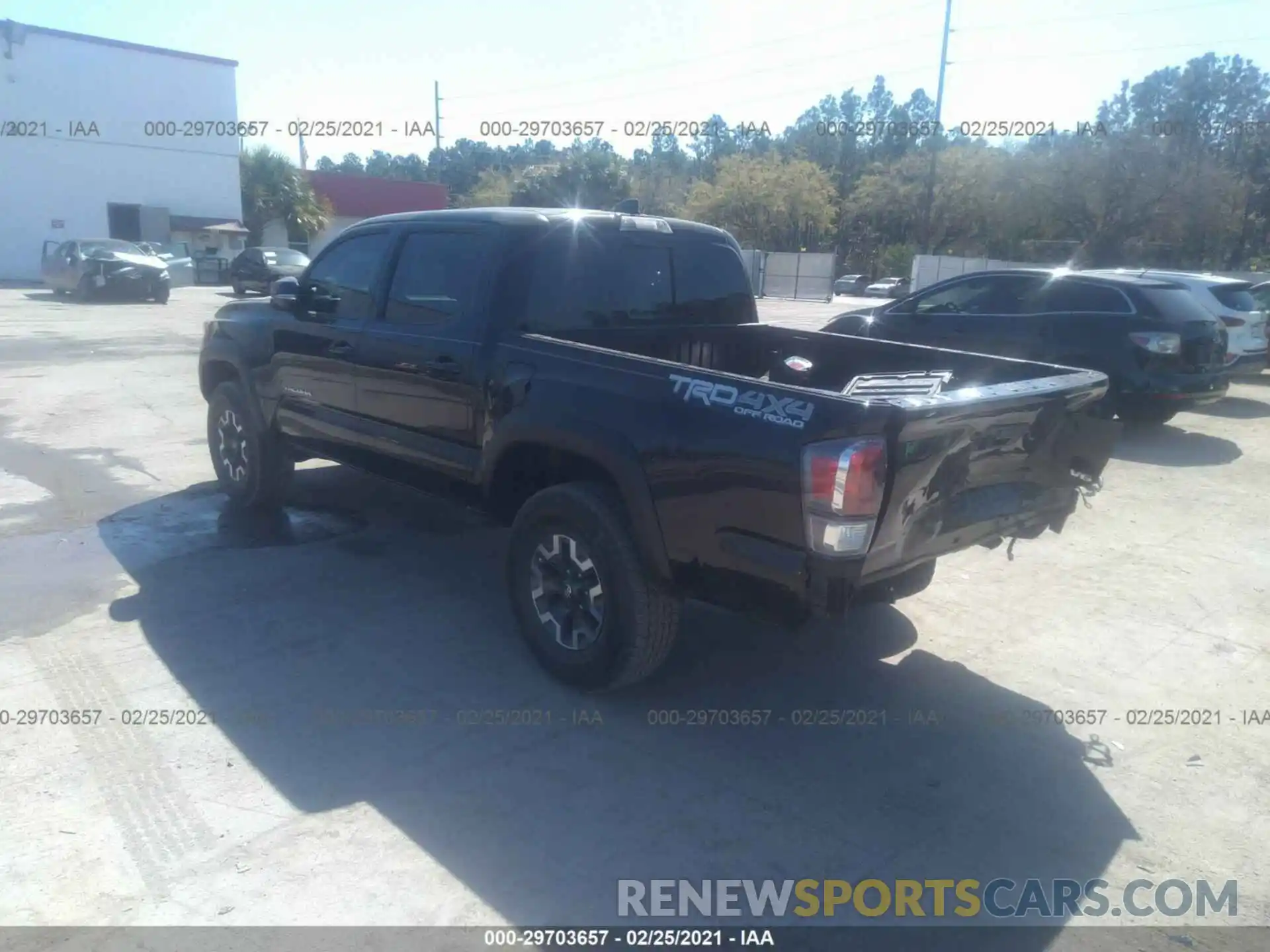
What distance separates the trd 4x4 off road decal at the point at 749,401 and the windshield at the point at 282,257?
26.1 meters

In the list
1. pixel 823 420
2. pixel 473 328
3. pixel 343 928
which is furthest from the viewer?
pixel 473 328

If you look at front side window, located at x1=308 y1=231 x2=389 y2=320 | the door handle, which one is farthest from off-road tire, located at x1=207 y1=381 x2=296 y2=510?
the door handle

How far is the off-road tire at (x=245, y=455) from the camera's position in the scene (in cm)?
655

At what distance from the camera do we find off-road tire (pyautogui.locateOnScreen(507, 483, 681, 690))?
4.06 m

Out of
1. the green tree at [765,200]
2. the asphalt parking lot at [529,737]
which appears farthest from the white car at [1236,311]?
the green tree at [765,200]

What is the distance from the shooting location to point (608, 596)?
4.13 metres

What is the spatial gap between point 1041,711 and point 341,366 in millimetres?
3981

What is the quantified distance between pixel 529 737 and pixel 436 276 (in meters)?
2.41

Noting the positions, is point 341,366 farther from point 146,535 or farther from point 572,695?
point 572,695

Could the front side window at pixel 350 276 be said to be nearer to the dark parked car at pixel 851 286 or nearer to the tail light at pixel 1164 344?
the tail light at pixel 1164 344

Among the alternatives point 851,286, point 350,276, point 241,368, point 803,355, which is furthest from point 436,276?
point 851,286

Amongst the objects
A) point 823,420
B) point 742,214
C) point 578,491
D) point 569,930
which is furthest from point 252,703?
point 742,214

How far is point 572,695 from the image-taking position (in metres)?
4.40

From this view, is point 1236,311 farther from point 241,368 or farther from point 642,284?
point 241,368
